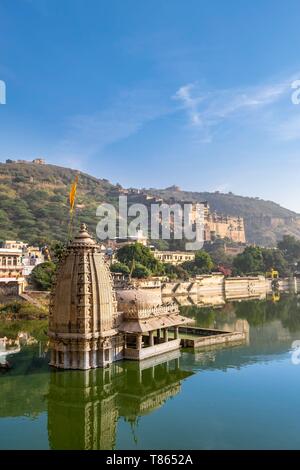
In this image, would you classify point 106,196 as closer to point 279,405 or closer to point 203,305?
point 203,305

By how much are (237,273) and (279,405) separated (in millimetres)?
85466

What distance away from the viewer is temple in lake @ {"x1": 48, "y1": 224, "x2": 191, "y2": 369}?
26.4 m

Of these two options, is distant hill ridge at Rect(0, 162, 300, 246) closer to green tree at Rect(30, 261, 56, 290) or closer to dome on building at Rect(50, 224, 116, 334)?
green tree at Rect(30, 261, 56, 290)

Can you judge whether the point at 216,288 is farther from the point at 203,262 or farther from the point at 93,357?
the point at 93,357

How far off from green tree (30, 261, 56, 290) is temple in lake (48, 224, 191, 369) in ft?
107

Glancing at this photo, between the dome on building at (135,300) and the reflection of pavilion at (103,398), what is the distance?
3.67 metres

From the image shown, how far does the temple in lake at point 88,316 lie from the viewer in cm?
2644

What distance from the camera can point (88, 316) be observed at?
26.4 m

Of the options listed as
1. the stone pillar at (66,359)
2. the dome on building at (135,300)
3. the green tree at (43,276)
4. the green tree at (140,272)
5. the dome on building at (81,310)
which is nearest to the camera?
the dome on building at (81,310)

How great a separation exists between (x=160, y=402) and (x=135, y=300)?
344 inches

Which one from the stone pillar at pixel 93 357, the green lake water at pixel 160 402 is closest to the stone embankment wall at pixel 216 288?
the green lake water at pixel 160 402

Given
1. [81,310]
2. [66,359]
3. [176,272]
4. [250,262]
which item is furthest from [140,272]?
[81,310]

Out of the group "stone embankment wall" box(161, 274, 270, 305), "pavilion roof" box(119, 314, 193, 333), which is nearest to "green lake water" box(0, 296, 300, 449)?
"pavilion roof" box(119, 314, 193, 333)

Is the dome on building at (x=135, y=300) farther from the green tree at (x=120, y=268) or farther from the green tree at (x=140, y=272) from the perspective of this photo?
the green tree at (x=140, y=272)
